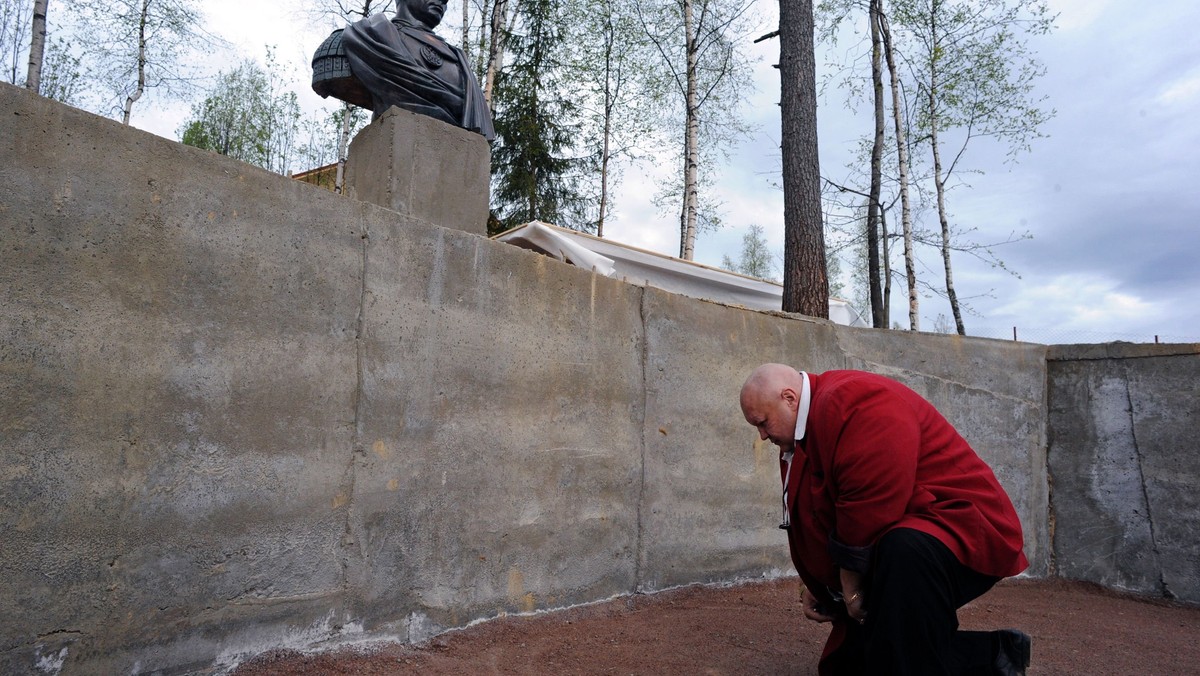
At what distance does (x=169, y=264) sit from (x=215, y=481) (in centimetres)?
84

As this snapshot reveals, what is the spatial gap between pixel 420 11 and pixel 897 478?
419cm

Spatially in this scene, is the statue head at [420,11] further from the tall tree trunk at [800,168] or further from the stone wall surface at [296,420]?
the tall tree trunk at [800,168]

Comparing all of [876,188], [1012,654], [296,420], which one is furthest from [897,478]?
[876,188]

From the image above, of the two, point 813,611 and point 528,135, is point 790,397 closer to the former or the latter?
point 813,611

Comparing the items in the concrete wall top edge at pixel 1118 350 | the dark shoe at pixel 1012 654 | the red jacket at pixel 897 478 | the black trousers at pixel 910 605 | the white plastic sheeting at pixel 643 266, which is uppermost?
the white plastic sheeting at pixel 643 266

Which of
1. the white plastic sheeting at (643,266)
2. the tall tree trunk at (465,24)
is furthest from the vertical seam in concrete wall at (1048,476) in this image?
the tall tree trunk at (465,24)

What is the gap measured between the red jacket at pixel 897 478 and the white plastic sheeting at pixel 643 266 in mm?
4434

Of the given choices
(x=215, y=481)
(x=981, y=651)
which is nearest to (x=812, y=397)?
(x=981, y=651)

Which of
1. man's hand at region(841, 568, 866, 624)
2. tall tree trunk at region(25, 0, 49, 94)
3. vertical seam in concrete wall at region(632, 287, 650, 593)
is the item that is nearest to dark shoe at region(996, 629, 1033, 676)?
man's hand at region(841, 568, 866, 624)

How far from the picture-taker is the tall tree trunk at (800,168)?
7023 mm

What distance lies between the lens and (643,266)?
8719 mm

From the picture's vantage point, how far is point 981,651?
9.26ft

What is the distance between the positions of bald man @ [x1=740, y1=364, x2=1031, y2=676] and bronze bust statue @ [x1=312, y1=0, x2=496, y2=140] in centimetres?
284

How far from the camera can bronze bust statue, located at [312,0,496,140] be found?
448cm
